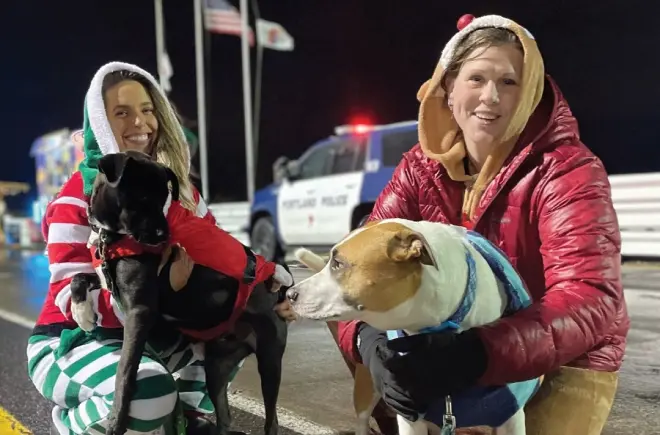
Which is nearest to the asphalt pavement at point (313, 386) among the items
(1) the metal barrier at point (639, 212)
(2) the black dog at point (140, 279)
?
(2) the black dog at point (140, 279)

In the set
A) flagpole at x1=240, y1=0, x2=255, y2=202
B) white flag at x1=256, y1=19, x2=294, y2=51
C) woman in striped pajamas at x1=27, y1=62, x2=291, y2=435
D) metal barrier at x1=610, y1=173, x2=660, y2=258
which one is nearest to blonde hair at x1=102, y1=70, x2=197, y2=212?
woman in striped pajamas at x1=27, y1=62, x2=291, y2=435

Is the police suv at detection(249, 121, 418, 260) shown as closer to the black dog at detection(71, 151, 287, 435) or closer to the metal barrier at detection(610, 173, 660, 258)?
the metal barrier at detection(610, 173, 660, 258)

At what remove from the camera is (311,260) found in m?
1.78

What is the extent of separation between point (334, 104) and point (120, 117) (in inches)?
1522

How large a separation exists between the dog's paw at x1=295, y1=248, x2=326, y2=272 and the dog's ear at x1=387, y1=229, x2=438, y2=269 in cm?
25

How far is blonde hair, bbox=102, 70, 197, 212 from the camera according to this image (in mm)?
2619

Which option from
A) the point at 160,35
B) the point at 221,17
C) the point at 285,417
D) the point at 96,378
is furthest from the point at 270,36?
the point at 96,378

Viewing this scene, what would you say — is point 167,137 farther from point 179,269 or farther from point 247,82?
point 247,82

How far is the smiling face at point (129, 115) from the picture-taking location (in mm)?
2561

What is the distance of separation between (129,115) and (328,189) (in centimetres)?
756

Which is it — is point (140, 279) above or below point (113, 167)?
below

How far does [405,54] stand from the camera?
34500 millimetres

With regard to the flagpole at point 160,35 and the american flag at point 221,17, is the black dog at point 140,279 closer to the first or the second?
the american flag at point 221,17

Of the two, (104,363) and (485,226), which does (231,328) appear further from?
(485,226)
